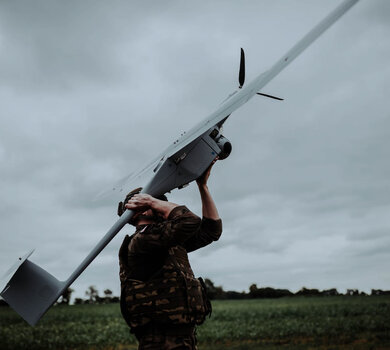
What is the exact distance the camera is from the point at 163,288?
326 cm

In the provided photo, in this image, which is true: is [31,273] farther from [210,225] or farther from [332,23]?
[332,23]

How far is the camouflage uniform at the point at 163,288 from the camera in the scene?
311cm

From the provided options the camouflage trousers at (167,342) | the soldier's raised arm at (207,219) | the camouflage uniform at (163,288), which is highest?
the soldier's raised arm at (207,219)

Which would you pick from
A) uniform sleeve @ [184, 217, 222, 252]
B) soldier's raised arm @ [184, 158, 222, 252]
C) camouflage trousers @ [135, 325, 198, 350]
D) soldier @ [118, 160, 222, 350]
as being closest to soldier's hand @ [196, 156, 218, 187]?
soldier's raised arm @ [184, 158, 222, 252]

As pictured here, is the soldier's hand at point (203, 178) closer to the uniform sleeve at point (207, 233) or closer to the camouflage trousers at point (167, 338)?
the uniform sleeve at point (207, 233)

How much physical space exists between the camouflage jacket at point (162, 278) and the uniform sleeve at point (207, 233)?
38cm

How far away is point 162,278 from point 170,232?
48cm

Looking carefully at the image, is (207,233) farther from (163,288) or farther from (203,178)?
(163,288)

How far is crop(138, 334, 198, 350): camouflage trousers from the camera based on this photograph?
3184 millimetres

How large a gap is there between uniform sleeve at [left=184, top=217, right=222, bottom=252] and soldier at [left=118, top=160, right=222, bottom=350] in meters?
0.39

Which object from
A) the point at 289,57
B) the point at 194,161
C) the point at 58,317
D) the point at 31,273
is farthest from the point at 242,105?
the point at 58,317

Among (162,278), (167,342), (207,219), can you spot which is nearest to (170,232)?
(162,278)

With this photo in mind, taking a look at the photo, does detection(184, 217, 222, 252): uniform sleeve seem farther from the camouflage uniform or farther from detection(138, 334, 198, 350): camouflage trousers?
detection(138, 334, 198, 350): camouflage trousers

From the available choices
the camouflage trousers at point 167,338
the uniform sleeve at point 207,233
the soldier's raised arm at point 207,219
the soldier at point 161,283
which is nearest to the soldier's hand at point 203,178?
the soldier's raised arm at point 207,219
